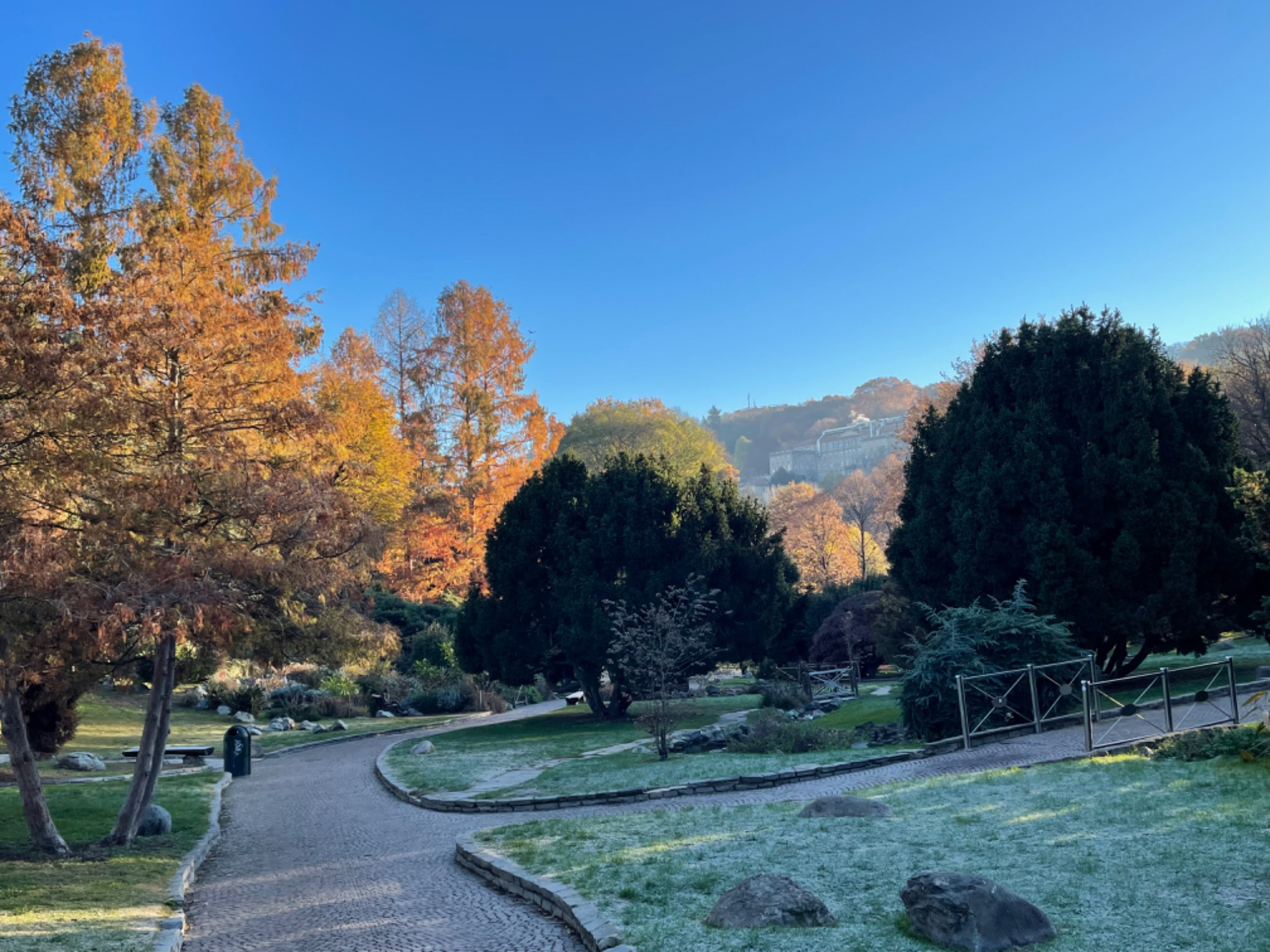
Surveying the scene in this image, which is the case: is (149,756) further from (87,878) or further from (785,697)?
(785,697)

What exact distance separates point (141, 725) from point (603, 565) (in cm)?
1342

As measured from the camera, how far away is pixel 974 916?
465 cm

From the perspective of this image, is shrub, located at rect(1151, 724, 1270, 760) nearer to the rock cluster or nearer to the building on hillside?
the rock cluster

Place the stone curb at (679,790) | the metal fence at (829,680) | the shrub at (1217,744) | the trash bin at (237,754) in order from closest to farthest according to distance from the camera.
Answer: the shrub at (1217,744)
the stone curb at (679,790)
the trash bin at (237,754)
the metal fence at (829,680)

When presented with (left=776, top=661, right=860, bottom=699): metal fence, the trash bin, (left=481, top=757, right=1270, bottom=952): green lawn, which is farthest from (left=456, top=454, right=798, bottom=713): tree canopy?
(left=481, top=757, right=1270, bottom=952): green lawn

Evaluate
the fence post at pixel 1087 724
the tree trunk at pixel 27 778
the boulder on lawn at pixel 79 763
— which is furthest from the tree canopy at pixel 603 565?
the tree trunk at pixel 27 778

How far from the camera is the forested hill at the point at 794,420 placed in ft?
523

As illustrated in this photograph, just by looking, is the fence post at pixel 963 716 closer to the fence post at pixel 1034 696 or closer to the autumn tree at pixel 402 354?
the fence post at pixel 1034 696

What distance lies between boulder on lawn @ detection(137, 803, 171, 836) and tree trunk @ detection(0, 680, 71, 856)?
1.21 metres

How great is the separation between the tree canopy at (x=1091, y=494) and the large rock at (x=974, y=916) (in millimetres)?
12087

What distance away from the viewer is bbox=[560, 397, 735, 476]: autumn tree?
54.4 meters

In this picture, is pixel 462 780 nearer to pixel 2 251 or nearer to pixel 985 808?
pixel 985 808

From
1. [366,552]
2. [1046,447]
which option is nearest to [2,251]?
[366,552]

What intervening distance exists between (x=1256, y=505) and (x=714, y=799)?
10565 mm
